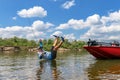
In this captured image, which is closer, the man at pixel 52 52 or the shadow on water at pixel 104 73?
the shadow on water at pixel 104 73

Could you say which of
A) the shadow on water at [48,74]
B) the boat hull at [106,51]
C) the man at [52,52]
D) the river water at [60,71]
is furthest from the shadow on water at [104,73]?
the boat hull at [106,51]

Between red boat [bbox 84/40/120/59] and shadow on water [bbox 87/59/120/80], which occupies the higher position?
red boat [bbox 84/40/120/59]

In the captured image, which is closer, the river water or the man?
the river water

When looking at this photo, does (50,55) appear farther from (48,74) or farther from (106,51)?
(48,74)

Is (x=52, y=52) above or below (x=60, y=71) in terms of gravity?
above

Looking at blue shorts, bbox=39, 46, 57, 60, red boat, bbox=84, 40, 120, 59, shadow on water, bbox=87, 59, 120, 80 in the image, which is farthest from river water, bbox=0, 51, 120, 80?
red boat, bbox=84, 40, 120, 59

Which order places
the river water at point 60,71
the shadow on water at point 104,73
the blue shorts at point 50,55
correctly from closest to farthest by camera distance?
the shadow on water at point 104,73, the river water at point 60,71, the blue shorts at point 50,55

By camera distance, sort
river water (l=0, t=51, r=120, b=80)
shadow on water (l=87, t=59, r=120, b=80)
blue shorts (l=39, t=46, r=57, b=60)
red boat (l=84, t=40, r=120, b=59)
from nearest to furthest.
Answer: shadow on water (l=87, t=59, r=120, b=80), river water (l=0, t=51, r=120, b=80), blue shorts (l=39, t=46, r=57, b=60), red boat (l=84, t=40, r=120, b=59)

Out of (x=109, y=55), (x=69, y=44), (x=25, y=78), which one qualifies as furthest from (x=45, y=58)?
(x=69, y=44)

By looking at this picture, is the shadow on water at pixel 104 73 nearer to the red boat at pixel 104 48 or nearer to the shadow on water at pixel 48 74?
the shadow on water at pixel 48 74

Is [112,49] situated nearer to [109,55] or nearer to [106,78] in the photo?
[109,55]

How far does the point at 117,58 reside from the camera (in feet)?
104

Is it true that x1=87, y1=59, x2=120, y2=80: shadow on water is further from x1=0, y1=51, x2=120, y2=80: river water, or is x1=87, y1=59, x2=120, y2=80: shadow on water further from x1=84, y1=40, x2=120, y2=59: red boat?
x1=84, y1=40, x2=120, y2=59: red boat

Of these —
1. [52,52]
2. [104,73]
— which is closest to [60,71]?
[104,73]
